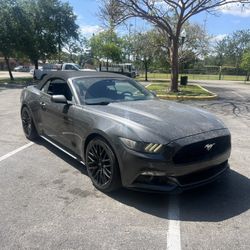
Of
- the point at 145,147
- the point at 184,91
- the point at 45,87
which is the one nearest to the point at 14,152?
the point at 45,87

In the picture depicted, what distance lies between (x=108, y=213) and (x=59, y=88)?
2748 millimetres

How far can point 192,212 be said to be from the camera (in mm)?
3781

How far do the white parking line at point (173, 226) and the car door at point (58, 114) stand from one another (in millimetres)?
1796

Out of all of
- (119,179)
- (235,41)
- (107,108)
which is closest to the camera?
(119,179)

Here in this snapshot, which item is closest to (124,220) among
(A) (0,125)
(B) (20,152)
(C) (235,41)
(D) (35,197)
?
(D) (35,197)

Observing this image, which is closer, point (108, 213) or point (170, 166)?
point (170, 166)

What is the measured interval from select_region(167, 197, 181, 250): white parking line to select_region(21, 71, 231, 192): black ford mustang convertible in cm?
31

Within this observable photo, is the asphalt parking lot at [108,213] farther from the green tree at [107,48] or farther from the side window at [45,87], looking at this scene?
the green tree at [107,48]

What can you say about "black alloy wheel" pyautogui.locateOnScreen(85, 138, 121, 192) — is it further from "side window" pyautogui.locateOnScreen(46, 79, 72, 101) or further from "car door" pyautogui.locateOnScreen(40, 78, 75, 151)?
"side window" pyautogui.locateOnScreen(46, 79, 72, 101)

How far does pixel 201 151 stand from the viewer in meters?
3.85

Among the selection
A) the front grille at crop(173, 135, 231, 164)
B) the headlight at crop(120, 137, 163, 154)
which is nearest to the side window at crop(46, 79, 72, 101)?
the headlight at crop(120, 137, 163, 154)

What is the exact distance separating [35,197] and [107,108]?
1547mm

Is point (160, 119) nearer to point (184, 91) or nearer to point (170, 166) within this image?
point (170, 166)

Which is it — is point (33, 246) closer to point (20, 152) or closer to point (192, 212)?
point (192, 212)
